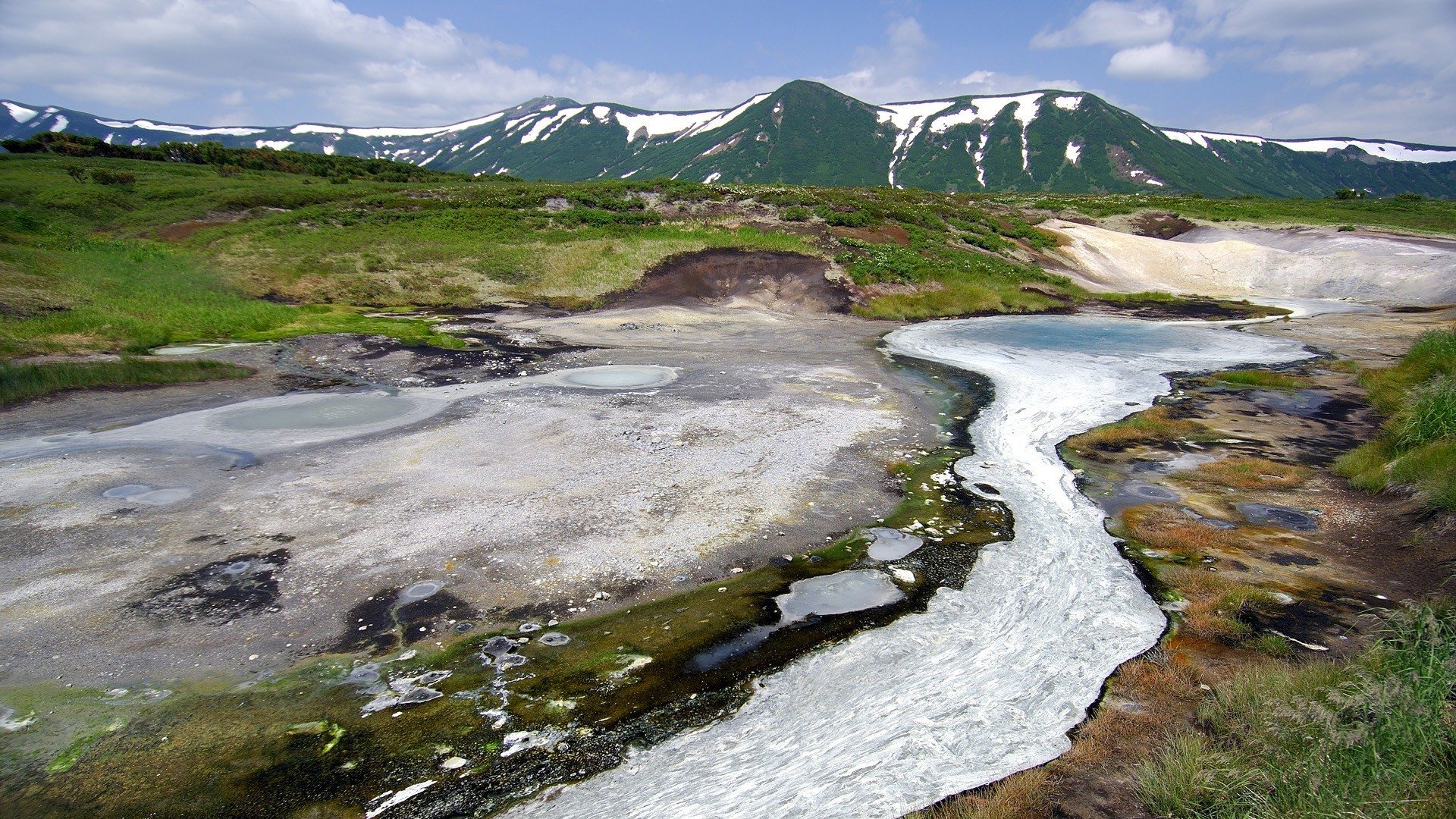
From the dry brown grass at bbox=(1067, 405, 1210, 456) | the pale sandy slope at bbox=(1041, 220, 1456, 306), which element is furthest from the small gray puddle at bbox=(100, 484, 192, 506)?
the pale sandy slope at bbox=(1041, 220, 1456, 306)

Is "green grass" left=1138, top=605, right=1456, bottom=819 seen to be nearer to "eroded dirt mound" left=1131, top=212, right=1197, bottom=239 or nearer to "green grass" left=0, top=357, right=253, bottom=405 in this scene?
"green grass" left=0, top=357, right=253, bottom=405

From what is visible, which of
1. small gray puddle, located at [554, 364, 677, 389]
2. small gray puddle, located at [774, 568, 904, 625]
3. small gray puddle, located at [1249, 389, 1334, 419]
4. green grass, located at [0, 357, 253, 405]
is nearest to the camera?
small gray puddle, located at [774, 568, 904, 625]

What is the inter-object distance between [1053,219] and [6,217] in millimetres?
70712

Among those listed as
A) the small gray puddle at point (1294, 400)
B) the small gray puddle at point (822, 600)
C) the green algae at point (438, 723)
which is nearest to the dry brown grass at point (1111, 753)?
the green algae at point (438, 723)

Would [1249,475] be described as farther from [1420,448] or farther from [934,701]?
[934,701]

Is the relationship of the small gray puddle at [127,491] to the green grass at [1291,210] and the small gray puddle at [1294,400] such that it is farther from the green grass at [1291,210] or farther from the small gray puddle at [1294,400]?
the green grass at [1291,210]

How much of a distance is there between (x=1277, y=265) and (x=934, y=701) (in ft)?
178

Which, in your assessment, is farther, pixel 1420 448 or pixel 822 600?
pixel 1420 448

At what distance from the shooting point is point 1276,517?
11.5m

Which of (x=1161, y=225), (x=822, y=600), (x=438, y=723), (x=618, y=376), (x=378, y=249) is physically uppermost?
(x=1161, y=225)

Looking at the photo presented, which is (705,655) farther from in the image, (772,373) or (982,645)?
(772,373)

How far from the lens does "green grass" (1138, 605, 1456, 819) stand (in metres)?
4.86

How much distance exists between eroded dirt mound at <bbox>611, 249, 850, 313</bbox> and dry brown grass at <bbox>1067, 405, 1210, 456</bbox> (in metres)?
18.1

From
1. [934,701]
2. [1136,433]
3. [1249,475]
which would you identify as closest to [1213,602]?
[934,701]
